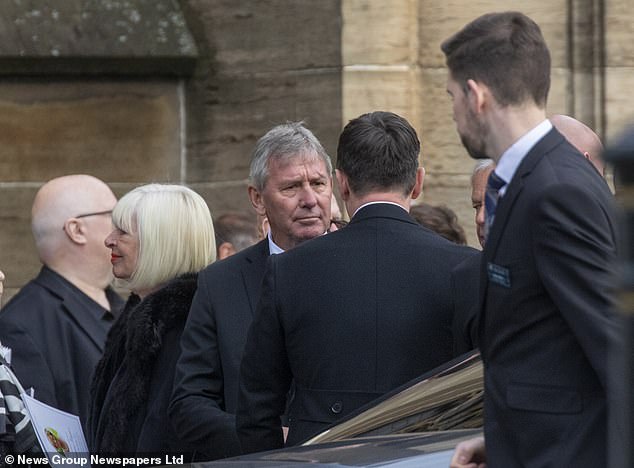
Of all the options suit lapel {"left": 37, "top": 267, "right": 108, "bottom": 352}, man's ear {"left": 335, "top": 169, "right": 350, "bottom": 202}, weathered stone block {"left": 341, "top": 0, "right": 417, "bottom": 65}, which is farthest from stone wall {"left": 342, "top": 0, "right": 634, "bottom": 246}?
man's ear {"left": 335, "top": 169, "right": 350, "bottom": 202}

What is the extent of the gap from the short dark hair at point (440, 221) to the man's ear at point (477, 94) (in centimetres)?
315

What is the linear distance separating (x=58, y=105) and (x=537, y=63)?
593cm

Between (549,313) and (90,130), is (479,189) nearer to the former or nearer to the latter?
(549,313)

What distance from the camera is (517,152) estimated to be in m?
2.96

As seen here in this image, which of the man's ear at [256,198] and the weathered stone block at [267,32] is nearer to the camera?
the man's ear at [256,198]

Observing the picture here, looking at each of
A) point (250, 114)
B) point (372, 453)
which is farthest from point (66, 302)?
point (372, 453)

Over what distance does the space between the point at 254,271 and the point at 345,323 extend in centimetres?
94

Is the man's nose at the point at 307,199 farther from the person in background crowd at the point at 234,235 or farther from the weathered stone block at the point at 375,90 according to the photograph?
the weathered stone block at the point at 375,90

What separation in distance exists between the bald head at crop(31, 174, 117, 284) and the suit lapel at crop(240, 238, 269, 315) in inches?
76.3

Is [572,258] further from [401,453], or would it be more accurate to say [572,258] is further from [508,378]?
[401,453]

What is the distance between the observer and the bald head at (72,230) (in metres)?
6.76

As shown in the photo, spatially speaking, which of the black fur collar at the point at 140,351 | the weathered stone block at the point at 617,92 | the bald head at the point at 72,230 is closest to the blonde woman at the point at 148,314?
the black fur collar at the point at 140,351

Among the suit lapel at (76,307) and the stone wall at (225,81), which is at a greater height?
the stone wall at (225,81)

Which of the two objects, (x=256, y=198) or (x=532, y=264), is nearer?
(x=532, y=264)
